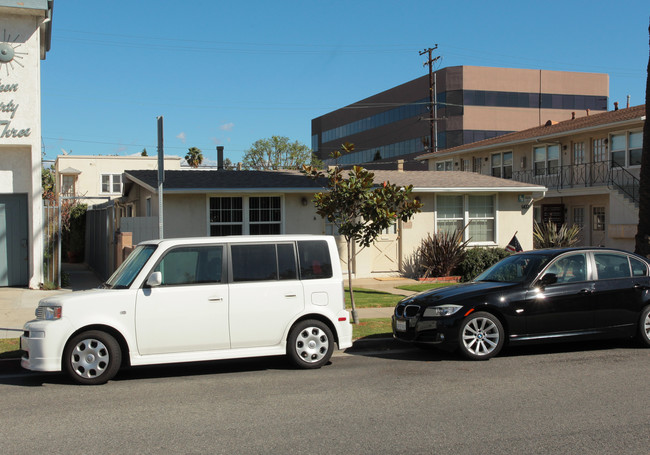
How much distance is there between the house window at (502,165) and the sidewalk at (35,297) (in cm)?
1566

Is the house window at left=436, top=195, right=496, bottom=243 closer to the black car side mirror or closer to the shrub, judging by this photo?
the shrub

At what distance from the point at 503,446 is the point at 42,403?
184 inches

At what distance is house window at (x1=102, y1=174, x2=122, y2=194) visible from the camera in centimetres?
3703

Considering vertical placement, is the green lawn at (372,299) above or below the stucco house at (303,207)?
below

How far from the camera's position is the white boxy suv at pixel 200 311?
7.33m

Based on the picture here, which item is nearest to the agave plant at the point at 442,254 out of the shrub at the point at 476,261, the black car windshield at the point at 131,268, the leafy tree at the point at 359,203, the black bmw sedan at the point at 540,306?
the shrub at the point at 476,261

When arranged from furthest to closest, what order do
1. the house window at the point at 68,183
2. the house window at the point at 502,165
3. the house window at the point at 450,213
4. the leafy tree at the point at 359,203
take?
the house window at the point at 68,183 → the house window at the point at 502,165 → the house window at the point at 450,213 → the leafy tree at the point at 359,203

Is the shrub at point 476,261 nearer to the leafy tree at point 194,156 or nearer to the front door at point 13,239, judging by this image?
the front door at point 13,239

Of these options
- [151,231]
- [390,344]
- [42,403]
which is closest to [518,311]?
[390,344]

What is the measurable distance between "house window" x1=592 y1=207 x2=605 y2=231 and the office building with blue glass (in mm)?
22910

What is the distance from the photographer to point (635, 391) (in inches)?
269

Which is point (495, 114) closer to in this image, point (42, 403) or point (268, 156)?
point (268, 156)

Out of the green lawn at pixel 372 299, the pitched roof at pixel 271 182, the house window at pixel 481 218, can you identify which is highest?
the pitched roof at pixel 271 182

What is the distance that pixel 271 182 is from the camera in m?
18.1
